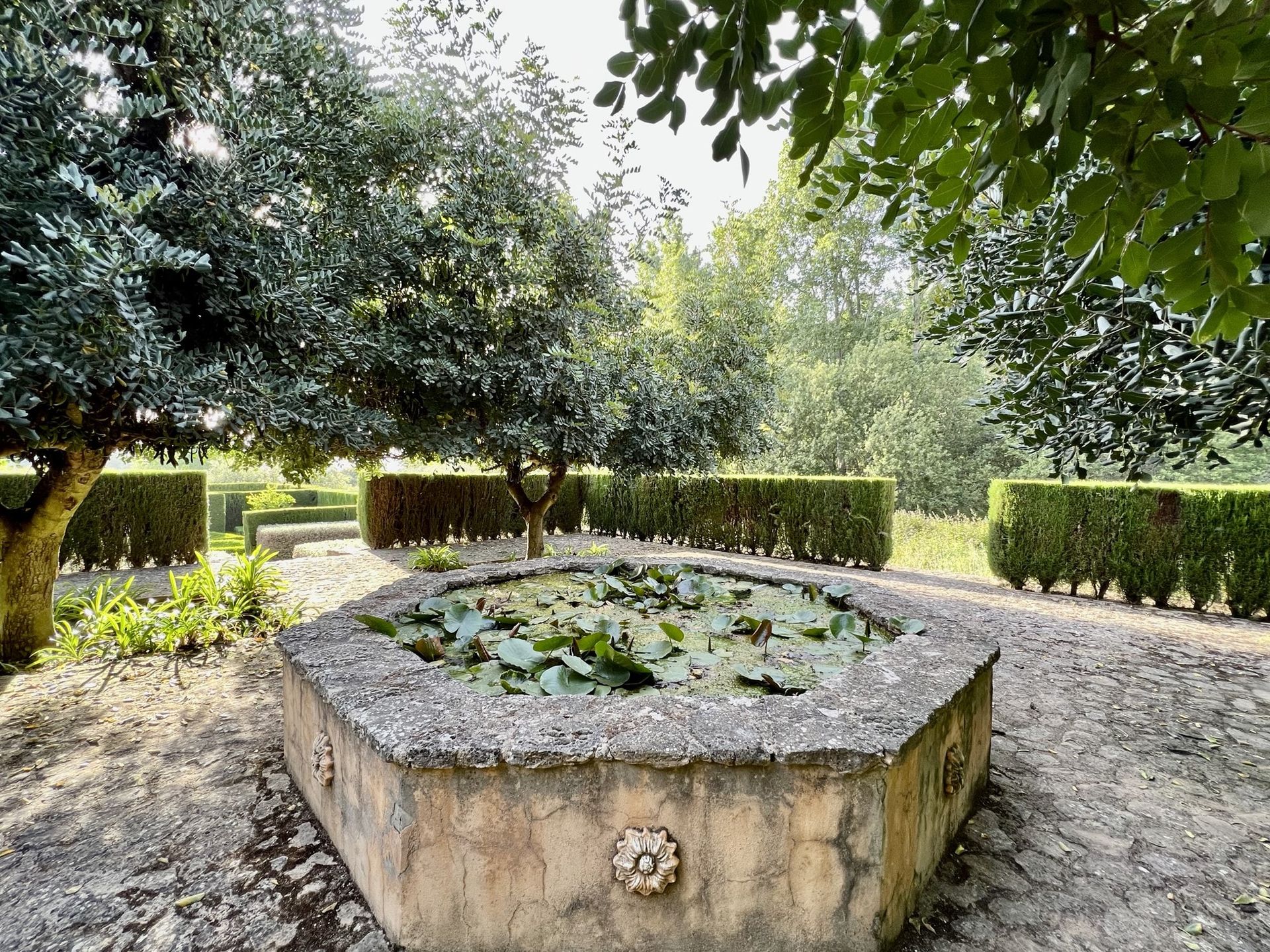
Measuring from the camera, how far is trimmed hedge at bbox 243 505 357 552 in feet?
35.6

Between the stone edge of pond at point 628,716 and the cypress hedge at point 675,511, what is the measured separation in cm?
599

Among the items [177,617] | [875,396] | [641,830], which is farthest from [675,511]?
[875,396]

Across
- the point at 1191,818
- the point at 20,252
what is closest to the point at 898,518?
the point at 1191,818

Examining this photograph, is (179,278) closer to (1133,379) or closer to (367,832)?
(367,832)

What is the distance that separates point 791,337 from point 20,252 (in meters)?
20.6

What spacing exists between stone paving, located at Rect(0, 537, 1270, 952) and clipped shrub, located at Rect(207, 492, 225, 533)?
13.8 metres

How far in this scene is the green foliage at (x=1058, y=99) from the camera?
A: 65 cm

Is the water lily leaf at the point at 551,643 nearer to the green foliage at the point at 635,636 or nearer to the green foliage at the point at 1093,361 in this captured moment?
the green foliage at the point at 635,636

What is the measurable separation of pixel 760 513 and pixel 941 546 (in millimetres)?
3757

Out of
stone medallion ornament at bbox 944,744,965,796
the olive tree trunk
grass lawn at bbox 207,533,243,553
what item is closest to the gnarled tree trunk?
the olive tree trunk

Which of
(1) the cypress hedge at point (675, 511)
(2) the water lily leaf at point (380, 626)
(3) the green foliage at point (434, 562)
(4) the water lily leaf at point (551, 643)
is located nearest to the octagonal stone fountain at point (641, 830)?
(4) the water lily leaf at point (551, 643)

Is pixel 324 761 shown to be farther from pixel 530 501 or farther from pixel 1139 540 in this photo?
pixel 1139 540

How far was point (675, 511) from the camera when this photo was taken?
1065 cm

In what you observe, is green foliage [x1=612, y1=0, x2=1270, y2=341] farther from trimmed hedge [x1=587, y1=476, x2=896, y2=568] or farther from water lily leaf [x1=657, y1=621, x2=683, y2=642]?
trimmed hedge [x1=587, y1=476, x2=896, y2=568]
